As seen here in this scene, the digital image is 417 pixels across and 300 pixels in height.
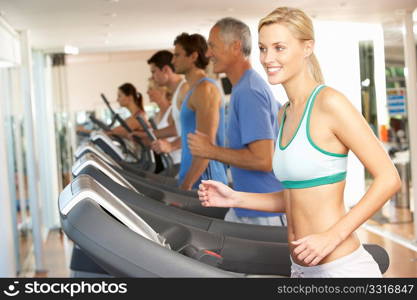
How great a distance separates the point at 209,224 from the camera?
270cm

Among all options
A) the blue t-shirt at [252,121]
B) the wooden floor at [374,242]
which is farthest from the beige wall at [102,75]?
the blue t-shirt at [252,121]

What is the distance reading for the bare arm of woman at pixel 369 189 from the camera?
1672 millimetres

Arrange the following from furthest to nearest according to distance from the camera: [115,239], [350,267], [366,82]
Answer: [366,82]
[350,267]
[115,239]

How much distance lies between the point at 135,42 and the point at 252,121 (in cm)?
719

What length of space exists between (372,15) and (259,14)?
3.84ft

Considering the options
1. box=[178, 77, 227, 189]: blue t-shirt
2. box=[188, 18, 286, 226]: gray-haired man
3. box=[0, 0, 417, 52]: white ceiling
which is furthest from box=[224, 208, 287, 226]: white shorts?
box=[0, 0, 417, 52]: white ceiling

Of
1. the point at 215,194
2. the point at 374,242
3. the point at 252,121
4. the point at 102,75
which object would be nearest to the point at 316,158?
the point at 215,194

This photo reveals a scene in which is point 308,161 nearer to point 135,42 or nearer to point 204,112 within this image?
point 204,112

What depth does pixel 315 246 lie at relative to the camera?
1666mm

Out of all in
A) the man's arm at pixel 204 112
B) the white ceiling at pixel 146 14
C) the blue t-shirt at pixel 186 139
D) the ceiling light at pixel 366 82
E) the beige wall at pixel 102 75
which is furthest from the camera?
the beige wall at pixel 102 75

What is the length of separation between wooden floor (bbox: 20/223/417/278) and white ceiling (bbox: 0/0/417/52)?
7.12 ft

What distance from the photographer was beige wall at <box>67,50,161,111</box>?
41.8ft

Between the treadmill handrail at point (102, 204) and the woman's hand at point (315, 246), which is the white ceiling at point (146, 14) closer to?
the treadmill handrail at point (102, 204)

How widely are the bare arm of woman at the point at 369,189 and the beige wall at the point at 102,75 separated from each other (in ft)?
35.9
